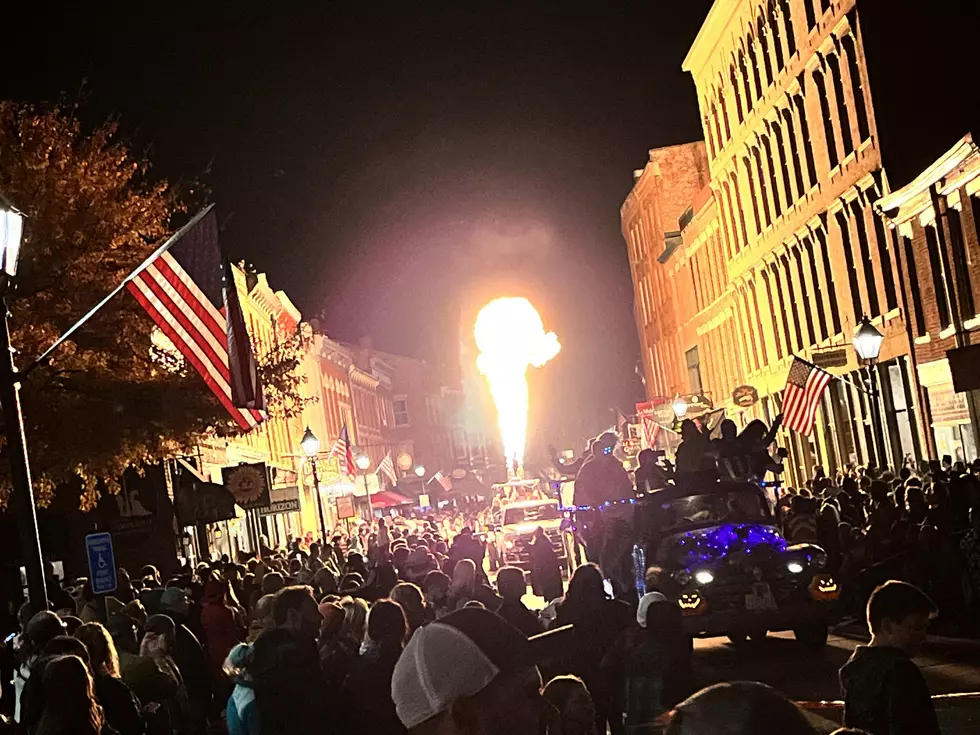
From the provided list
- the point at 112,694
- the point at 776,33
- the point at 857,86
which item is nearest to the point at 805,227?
the point at 776,33

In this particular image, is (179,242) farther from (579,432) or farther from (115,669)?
(579,432)

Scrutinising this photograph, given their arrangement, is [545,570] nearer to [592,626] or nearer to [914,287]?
[592,626]

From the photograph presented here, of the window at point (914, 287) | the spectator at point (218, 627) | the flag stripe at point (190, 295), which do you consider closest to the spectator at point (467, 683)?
the spectator at point (218, 627)

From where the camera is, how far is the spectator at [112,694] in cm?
793

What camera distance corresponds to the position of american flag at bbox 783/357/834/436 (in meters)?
28.8

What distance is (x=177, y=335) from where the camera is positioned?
14.4 m

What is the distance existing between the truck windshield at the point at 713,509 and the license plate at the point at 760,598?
1.45m

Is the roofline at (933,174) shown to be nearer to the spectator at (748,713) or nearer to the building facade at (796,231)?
the building facade at (796,231)

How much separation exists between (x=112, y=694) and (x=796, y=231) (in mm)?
34769

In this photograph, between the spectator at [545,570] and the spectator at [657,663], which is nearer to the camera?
the spectator at [657,663]

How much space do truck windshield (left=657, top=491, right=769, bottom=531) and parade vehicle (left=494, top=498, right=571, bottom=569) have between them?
14.1m

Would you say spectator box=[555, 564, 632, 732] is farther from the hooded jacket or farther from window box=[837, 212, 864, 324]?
window box=[837, 212, 864, 324]

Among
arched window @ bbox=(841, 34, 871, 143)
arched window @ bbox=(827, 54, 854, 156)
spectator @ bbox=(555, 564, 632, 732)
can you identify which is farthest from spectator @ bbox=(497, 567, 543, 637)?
arched window @ bbox=(827, 54, 854, 156)

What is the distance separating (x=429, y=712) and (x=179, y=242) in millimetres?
11153
